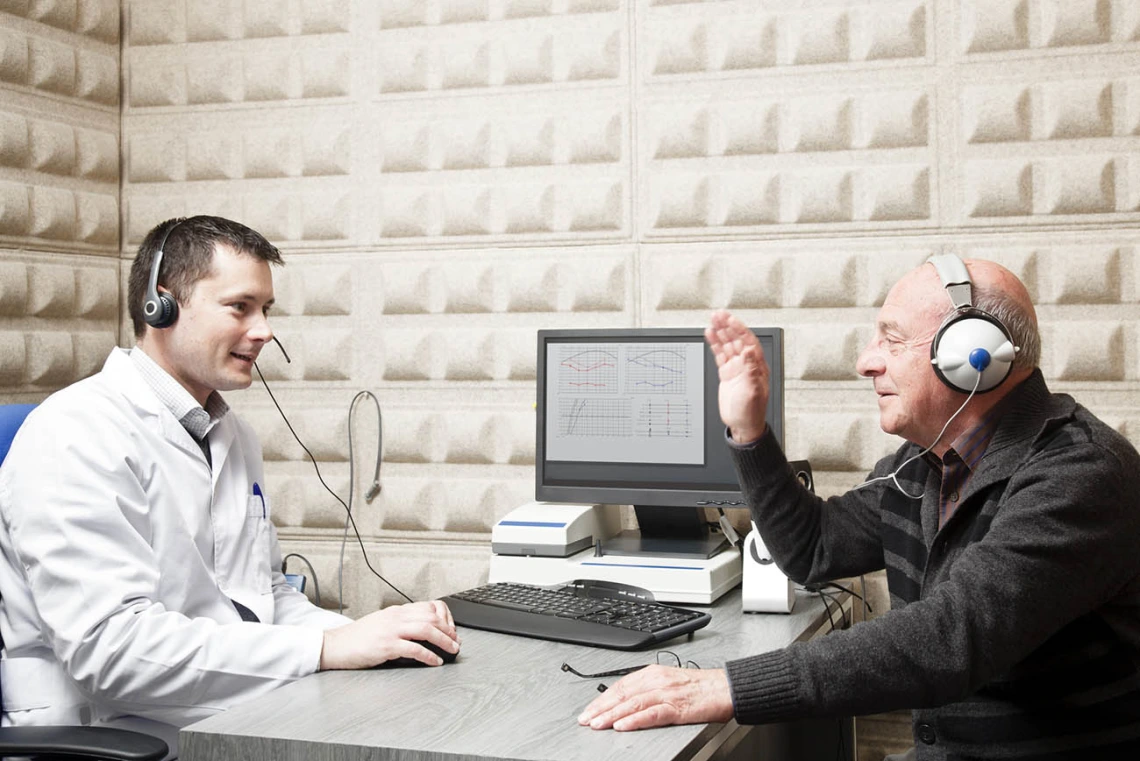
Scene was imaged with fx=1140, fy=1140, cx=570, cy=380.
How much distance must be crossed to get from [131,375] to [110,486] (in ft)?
0.89

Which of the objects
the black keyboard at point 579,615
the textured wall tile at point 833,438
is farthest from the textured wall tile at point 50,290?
the textured wall tile at point 833,438

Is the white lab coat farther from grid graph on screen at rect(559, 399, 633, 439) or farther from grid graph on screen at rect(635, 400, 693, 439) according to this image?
grid graph on screen at rect(635, 400, 693, 439)

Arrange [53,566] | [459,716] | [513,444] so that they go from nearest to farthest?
1. [459,716]
2. [53,566]
3. [513,444]

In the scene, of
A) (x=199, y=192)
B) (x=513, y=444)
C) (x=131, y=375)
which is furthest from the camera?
(x=199, y=192)

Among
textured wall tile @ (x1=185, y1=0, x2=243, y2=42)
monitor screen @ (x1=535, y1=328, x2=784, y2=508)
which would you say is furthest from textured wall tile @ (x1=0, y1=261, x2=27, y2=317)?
monitor screen @ (x1=535, y1=328, x2=784, y2=508)

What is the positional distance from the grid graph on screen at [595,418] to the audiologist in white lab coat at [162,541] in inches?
27.8

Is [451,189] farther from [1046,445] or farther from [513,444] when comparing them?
[1046,445]

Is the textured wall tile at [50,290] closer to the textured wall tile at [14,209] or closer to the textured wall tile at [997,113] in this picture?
the textured wall tile at [14,209]

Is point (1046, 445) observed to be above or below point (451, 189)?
below

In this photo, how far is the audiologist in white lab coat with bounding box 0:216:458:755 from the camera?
5.60 ft

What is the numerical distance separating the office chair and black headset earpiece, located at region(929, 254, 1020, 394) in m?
1.21

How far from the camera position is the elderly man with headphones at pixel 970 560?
1427 millimetres

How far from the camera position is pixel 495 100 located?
9.88ft

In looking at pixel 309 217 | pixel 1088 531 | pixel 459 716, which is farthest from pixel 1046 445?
pixel 309 217
